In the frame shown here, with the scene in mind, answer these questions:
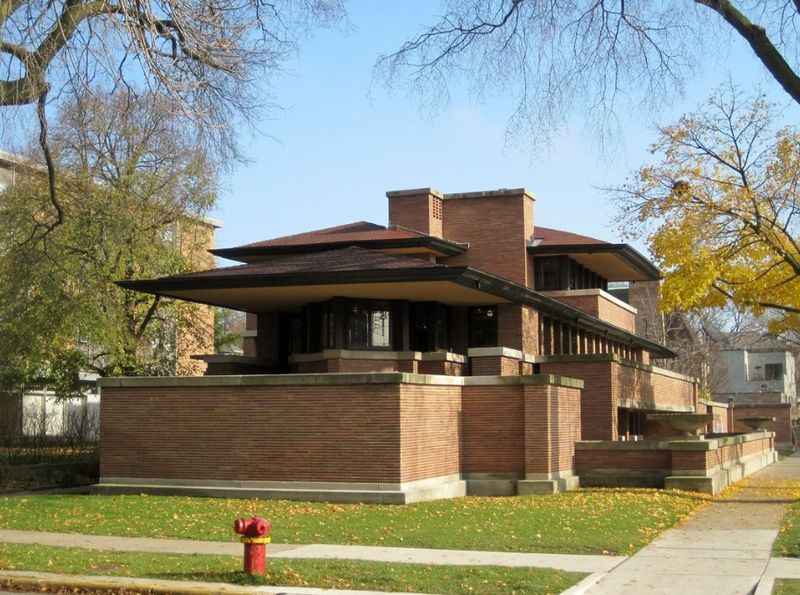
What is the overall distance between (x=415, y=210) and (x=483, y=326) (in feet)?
25.7

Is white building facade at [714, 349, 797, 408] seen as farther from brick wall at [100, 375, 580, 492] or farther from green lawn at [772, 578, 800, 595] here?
green lawn at [772, 578, 800, 595]

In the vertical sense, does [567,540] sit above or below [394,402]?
below

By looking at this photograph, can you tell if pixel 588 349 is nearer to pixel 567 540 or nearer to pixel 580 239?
pixel 580 239

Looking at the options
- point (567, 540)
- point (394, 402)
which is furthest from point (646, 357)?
point (567, 540)

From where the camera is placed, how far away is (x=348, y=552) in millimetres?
14281

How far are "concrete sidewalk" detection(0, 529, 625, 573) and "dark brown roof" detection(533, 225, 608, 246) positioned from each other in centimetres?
2297

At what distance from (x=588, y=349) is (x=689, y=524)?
71.2 ft

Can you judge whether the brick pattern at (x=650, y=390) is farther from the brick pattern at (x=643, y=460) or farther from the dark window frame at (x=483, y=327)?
the brick pattern at (x=643, y=460)

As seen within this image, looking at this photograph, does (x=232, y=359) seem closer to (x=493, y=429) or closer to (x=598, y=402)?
(x=493, y=429)

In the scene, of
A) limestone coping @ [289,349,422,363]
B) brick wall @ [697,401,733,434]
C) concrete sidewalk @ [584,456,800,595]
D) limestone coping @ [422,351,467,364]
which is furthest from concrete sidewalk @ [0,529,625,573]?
brick wall @ [697,401,733,434]

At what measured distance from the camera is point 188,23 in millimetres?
14195

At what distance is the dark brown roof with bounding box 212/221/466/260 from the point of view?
106ft

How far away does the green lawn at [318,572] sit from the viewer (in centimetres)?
1162

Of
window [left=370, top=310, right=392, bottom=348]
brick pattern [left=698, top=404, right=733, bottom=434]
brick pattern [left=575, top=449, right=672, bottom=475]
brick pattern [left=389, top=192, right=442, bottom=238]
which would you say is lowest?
brick pattern [left=575, top=449, right=672, bottom=475]
